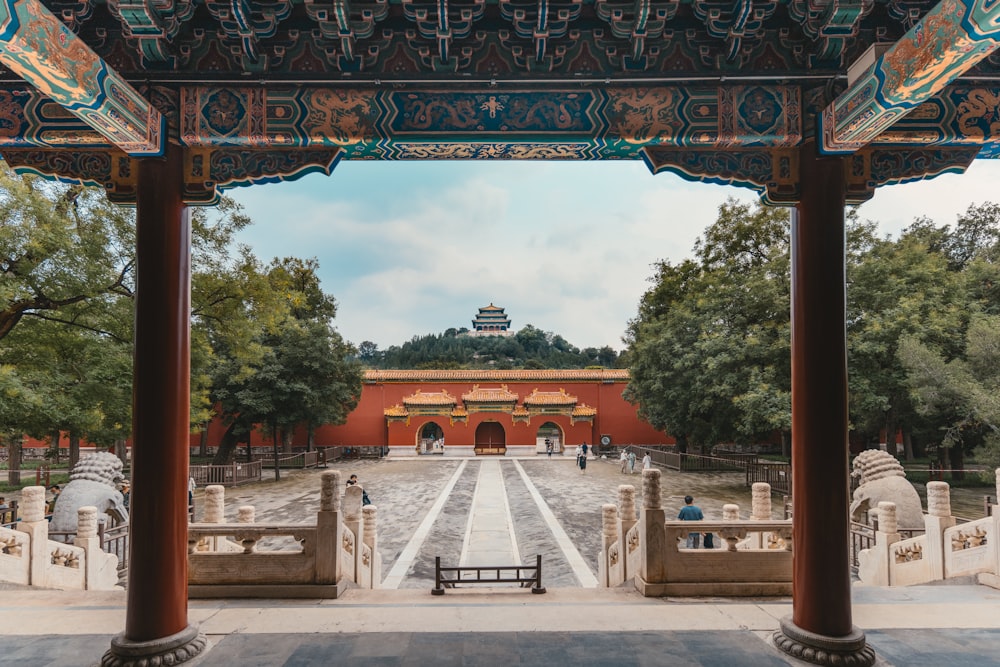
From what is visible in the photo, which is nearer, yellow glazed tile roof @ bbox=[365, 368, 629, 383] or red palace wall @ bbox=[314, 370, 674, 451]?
red palace wall @ bbox=[314, 370, 674, 451]

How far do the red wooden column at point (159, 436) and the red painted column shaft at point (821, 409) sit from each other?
4197 millimetres

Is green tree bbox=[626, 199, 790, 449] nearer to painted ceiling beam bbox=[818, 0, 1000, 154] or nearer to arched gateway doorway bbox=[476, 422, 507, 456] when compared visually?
arched gateway doorway bbox=[476, 422, 507, 456]

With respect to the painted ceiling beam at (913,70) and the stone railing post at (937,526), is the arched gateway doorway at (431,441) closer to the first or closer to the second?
the stone railing post at (937,526)

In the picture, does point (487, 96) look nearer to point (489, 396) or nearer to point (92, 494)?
point (92, 494)

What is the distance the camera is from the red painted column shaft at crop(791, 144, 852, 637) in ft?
12.5

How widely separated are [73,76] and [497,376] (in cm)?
2979

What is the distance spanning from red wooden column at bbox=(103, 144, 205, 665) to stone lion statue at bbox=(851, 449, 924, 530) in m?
9.31

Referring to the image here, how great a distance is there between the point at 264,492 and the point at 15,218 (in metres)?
10.6

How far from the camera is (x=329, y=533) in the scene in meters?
5.51

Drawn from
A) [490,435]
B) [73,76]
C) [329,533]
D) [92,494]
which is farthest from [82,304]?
[490,435]

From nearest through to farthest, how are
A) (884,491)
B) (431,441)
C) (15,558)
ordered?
(15,558)
(884,491)
(431,441)

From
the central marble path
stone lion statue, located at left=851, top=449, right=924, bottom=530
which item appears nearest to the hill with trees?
the central marble path

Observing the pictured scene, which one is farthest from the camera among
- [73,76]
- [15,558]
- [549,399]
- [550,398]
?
[550,398]

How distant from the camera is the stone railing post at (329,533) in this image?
542cm
